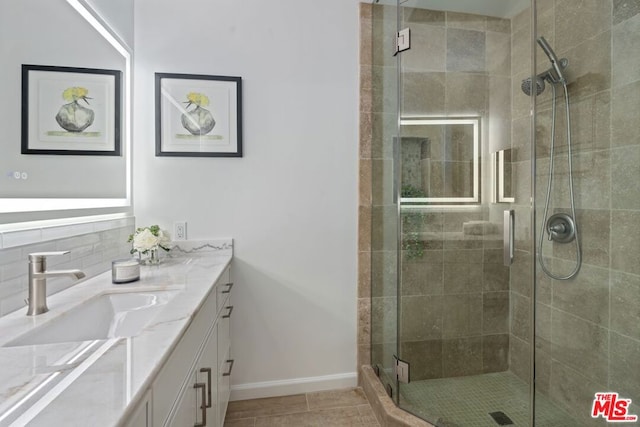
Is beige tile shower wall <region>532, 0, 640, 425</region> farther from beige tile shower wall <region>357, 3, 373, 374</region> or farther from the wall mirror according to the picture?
the wall mirror

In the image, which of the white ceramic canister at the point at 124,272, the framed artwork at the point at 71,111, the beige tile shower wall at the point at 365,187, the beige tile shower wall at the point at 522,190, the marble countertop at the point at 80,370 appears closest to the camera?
the marble countertop at the point at 80,370

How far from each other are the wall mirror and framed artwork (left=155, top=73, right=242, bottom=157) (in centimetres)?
19

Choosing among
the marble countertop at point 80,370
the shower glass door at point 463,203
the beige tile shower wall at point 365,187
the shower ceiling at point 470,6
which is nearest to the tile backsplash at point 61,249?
the marble countertop at point 80,370

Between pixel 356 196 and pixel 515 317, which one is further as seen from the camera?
pixel 356 196

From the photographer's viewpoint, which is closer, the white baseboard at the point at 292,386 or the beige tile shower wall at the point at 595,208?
the beige tile shower wall at the point at 595,208

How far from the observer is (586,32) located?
4.72ft

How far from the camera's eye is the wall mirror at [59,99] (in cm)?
97

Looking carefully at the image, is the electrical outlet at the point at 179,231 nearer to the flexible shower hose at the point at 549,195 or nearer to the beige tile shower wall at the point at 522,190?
the beige tile shower wall at the point at 522,190

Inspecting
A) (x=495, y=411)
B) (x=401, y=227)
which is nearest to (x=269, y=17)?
(x=401, y=227)

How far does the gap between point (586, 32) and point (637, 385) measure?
169 cm

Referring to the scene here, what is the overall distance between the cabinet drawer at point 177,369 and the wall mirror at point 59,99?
74 cm

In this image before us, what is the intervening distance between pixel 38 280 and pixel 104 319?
0.25 m

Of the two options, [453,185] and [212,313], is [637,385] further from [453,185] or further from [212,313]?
[212,313]

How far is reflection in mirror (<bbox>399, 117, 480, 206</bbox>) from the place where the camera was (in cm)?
175
